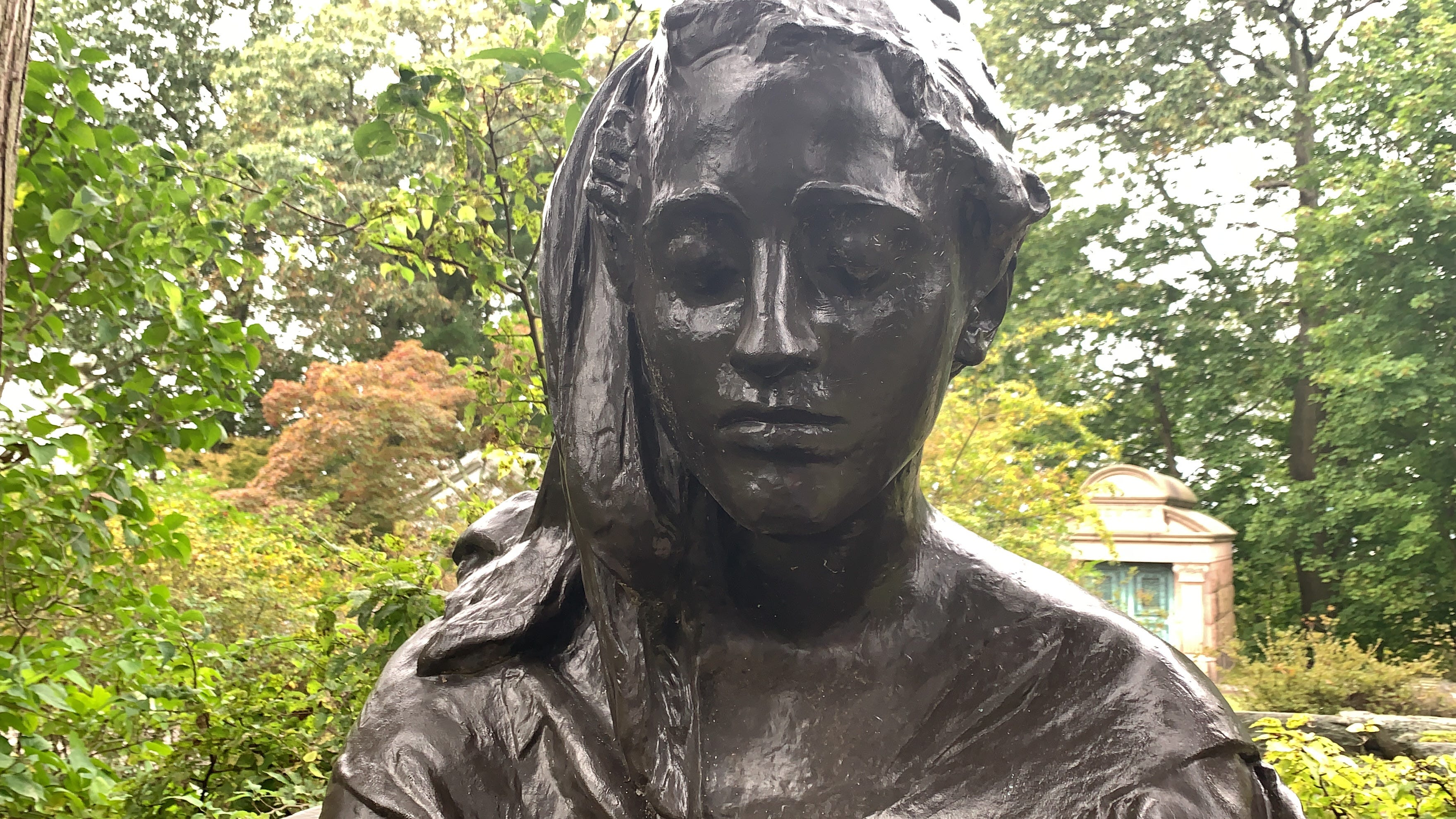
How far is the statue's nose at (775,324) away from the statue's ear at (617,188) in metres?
0.23

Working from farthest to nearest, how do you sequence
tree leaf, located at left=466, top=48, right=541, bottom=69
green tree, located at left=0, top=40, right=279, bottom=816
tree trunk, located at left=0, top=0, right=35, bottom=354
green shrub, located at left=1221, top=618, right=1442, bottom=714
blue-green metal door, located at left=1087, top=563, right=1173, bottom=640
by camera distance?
blue-green metal door, located at left=1087, top=563, right=1173, bottom=640
green shrub, located at left=1221, top=618, right=1442, bottom=714
tree leaf, located at left=466, top=48, right=541, bottom=69
green tree, located at left=0, top=40, right=279, bottom=816
tree trunk, located at left=0, top=0, right=35, bottom=354

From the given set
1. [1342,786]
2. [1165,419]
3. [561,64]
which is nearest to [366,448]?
[561,64]

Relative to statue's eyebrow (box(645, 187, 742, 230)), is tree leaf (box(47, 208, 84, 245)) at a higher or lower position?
higher

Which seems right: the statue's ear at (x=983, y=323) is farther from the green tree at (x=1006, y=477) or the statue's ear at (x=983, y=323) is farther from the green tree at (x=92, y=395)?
the green tree at (x=1006, y=477)

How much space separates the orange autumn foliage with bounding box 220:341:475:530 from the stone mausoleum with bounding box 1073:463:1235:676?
717 centimetres

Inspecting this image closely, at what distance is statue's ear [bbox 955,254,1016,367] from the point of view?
59.3 inches

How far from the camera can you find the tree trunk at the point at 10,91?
1749 millimetres

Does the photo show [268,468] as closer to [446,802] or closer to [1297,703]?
[1297,703]

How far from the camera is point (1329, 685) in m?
8.63

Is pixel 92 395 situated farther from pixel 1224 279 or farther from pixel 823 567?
pixel 1224 279

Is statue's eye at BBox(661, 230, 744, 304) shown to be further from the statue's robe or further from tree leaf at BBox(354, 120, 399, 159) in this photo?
tree leaf at BBox(354, 120, 399, 159)

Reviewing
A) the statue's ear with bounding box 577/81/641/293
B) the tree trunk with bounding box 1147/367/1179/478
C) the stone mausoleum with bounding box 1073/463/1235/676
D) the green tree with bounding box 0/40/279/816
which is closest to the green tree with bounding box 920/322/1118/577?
the stone mausoleum with bounding box 1073/463/1235/676

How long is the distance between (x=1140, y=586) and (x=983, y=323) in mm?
10033

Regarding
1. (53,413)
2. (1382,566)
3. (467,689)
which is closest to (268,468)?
(53,413)
